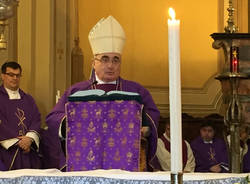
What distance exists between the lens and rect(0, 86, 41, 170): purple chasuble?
6.31 metres

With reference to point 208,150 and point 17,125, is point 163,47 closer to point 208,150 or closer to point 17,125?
point 208,150

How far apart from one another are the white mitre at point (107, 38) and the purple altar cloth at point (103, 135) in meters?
0.88

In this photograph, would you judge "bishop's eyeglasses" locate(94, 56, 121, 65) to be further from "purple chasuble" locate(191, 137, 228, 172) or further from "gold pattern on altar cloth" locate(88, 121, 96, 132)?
"purple chasuble" locate(191, 137, 228, 172)

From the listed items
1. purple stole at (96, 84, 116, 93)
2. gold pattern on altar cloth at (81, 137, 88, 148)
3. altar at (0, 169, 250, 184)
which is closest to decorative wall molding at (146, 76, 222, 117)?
purple stole at (96, 84, 116, 93)

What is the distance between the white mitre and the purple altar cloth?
0.88 meters

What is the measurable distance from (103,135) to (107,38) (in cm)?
126

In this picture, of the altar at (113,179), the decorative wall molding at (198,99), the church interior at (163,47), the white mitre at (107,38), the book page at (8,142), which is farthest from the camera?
the decorative wall molding at (198,99)

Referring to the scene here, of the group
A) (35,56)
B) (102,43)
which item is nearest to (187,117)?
(35,56)

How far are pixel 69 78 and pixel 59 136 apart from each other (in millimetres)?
5057

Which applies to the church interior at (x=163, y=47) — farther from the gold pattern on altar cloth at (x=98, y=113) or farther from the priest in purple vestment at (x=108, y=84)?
the gold pattern on altar cloth at (x=98, y=113)

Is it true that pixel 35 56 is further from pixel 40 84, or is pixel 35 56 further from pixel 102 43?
pixel 102 43

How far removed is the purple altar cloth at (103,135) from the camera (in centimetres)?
329

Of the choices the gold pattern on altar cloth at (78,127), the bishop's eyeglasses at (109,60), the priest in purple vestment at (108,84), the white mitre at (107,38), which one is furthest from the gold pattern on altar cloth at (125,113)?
the white mitre at (107,38)

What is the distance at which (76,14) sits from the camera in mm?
9516
